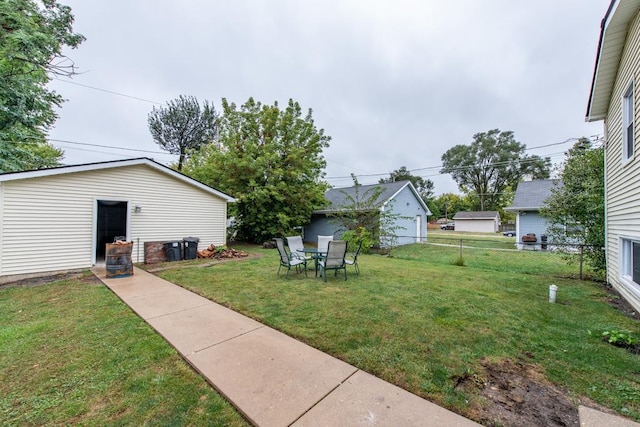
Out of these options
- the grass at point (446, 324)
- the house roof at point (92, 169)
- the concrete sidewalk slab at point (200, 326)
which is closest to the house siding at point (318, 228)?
the house roof at point (92, 169)

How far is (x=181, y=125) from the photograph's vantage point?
24188mm

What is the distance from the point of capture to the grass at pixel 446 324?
97.0 inches

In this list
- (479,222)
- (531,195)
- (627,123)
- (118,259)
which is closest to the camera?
(627,123)

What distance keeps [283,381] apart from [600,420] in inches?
98.2

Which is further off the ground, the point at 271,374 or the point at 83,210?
the point at 83,210

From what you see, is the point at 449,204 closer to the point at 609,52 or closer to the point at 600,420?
the point at 609,52

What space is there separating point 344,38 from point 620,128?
377 inches

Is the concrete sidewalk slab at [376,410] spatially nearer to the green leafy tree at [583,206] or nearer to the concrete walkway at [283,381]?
the concrete walkway at [283,381]

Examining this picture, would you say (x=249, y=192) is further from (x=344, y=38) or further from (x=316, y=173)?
(x=344, y=38)

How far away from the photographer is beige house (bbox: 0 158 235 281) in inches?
268

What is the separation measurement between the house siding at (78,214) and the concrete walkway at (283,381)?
600 cm

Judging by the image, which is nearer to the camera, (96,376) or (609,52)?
(96,376)

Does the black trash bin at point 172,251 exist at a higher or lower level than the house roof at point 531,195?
lower

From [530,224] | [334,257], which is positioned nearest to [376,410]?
[334,257]
